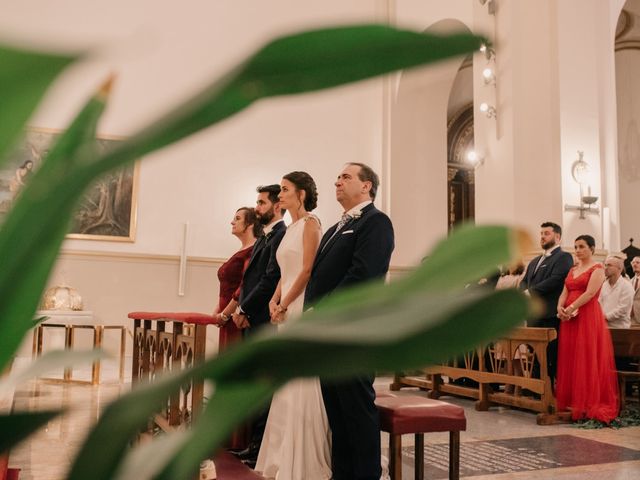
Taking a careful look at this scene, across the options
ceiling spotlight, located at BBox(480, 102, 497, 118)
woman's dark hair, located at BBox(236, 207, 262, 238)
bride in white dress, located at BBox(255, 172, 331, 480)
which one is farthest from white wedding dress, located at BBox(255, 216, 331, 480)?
ceiling spotlight, located at BBox(480, 102, 497, 118)

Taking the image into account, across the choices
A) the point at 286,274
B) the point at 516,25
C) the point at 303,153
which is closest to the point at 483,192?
the point at 516,25

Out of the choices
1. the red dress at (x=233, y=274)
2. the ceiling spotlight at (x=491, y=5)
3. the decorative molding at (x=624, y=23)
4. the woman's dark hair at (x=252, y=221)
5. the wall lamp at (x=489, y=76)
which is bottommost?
the red dress at (x=233, y=274)

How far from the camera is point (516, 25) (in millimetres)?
7996

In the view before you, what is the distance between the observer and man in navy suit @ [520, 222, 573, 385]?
661 centimetres

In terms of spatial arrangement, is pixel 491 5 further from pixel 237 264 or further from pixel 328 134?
pixel 237 264

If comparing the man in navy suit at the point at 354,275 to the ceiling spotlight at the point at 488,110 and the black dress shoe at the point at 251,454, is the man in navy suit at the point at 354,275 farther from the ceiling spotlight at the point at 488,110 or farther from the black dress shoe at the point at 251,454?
the ceiling spotlight at the point at 488,110

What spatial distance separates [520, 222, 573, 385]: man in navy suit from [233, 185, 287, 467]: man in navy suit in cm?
318

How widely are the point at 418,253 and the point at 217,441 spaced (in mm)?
10332

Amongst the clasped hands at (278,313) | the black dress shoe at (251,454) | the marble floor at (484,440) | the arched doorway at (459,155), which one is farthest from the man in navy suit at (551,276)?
the arched doorway at (459,155)

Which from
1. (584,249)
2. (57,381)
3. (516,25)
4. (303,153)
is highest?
(516,25)

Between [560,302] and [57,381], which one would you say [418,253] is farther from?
[57,381]

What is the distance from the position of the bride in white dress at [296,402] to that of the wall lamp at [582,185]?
15.5 feet

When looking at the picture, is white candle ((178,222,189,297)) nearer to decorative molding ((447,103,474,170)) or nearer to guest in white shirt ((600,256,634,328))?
guest in white shirt ((600,256,634,328))

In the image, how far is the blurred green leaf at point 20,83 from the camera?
193 millimetres
